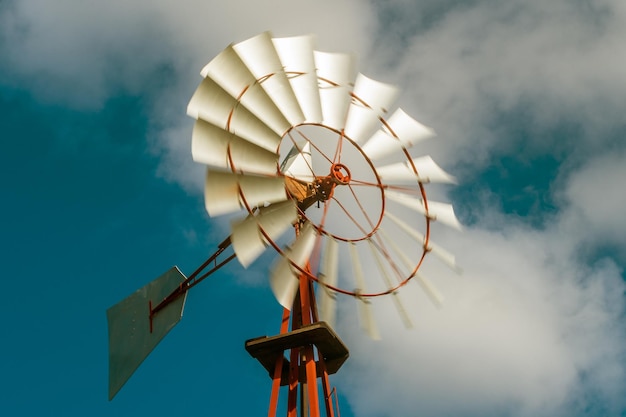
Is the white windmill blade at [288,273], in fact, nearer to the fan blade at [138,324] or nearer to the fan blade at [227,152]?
the fan blade at [227,152]

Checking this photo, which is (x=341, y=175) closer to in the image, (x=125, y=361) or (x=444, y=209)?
(x=444, y=209)

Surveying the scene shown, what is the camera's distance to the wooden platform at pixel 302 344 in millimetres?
7789

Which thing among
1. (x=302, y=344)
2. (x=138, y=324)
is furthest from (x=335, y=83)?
(x=138, y=324)

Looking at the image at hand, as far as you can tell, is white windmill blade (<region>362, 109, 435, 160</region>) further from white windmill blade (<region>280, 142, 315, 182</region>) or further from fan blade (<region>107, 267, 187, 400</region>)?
fan blade (<region>107, 267, 187, 400</region>)

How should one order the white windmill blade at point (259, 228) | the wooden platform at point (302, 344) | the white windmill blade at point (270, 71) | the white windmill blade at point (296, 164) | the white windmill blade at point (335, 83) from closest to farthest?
the white windmill blade at point (259, 228)
the wooden platform at point (302, 344)
the white windmill blade at point (270, 71)
the white windmill blade at point (335, 83)
the white windmill blade at point (296, 164)

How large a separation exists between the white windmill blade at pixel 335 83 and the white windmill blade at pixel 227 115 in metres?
0.96

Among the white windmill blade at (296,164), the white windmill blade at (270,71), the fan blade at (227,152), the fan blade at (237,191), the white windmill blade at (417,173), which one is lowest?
the fan blade at (237,191)

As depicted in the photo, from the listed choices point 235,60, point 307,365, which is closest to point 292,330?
point 307,365

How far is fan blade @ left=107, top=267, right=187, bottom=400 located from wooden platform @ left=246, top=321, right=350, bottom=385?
4.63 ft

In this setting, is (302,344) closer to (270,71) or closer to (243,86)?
(243,86)

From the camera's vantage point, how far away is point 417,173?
8984 millimetres

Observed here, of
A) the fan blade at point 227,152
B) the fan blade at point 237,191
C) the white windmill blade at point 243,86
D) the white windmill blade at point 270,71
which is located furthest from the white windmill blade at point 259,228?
the white windmill blade at point 270,71

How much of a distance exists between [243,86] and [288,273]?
2161 millimetres

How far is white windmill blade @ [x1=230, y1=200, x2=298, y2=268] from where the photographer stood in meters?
7.07
